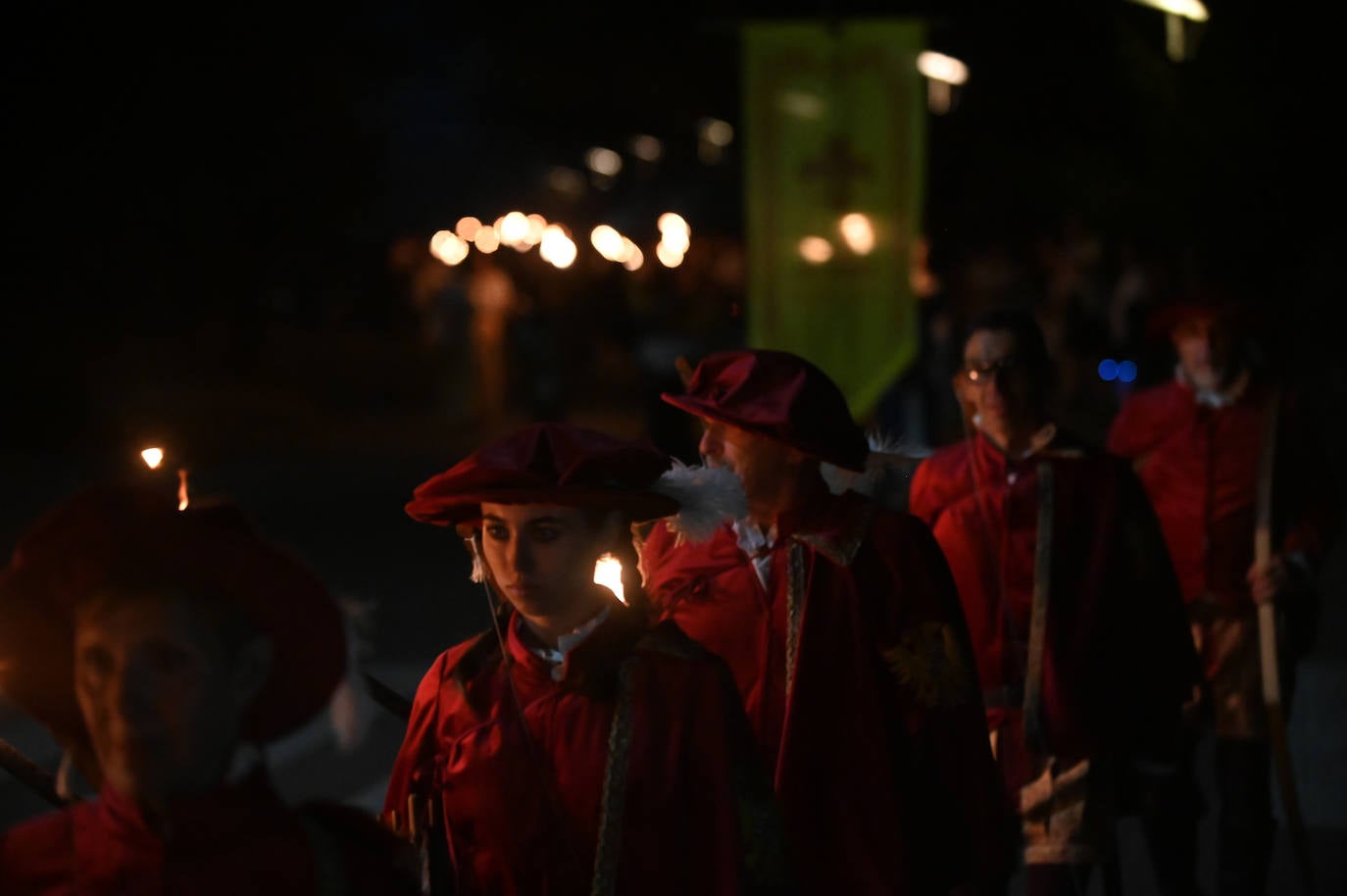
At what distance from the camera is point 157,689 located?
9.11 ft

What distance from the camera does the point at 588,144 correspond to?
45.0 meters

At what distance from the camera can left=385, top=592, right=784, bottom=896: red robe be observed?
3.62m

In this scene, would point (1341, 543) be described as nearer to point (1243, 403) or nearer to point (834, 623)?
point (1243, 403)

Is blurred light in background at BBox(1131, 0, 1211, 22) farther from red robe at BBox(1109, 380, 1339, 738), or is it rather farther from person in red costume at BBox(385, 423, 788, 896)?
person in red costume at BBox(385, 423, 788, 896)

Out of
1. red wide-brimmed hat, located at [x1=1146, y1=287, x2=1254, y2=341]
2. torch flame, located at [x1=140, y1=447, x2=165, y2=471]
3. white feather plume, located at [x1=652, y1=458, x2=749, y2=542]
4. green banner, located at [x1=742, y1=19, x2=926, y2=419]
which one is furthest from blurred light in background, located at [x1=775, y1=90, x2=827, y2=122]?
torch flame, located at [x1=140, y1=447, x2=165, y2=471]

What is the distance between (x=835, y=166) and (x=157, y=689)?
7.96 m

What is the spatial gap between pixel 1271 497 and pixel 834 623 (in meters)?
2.99

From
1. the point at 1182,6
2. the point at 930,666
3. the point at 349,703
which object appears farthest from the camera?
the point at 1182,6

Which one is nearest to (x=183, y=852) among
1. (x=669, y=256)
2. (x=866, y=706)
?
(x=866, y=706)

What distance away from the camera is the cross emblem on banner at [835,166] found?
407 inches

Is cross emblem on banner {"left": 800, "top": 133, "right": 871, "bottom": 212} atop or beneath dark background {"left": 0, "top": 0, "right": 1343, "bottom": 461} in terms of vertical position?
beneath

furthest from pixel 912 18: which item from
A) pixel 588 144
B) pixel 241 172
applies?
pixel 588 144

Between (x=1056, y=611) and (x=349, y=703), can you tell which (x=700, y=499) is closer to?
(x=349, y=703)

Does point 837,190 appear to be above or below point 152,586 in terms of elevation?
above
